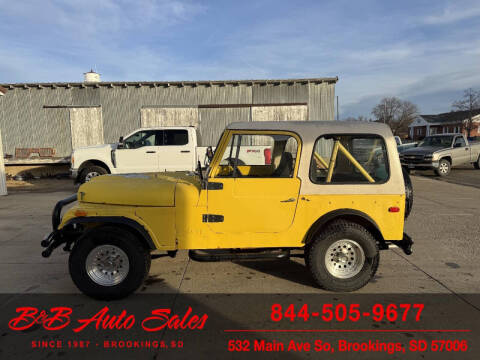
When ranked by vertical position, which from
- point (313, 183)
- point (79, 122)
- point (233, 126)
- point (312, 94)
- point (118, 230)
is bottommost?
point (118, 230)

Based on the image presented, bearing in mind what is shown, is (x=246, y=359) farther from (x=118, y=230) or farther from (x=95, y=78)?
(x=95, y=78)

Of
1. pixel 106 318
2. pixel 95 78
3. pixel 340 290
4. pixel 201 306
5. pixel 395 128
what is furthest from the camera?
pixel 395 128

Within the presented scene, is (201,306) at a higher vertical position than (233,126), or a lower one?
lower

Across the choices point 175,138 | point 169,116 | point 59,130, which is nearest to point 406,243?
point 175,138

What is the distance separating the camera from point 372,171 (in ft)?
10.6

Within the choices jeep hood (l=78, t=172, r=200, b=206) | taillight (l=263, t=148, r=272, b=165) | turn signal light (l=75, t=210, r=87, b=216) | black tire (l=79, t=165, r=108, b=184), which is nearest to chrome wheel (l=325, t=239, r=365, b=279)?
taillight (l=263, t=148, r=272, b=165)

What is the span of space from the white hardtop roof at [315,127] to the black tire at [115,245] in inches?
66.9

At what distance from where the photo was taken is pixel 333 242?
3154mm

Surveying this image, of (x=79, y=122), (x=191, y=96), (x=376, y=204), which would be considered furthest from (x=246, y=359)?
(x=79, y=122)

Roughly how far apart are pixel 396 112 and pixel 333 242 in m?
87.2

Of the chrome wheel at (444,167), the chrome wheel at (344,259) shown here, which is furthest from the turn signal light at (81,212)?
the chrome wheel at (444,167)

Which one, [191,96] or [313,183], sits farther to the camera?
[191,96]

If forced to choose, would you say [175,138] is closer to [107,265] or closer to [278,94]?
[107,265]

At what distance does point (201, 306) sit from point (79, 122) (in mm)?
15158
